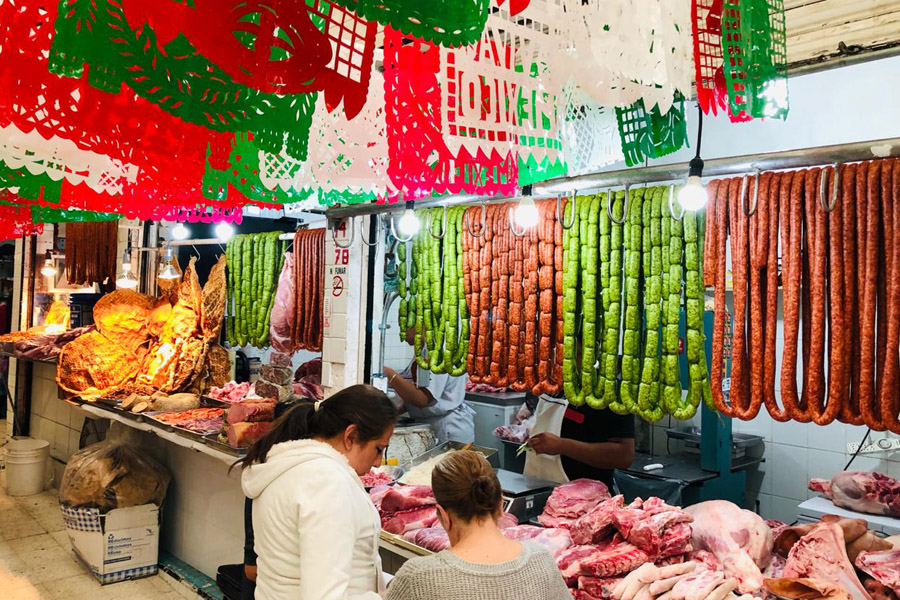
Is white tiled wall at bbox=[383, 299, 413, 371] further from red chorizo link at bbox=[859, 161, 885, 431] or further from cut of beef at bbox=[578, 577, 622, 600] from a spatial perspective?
red chorizo link at bbox=[859, 161, 885, 431]

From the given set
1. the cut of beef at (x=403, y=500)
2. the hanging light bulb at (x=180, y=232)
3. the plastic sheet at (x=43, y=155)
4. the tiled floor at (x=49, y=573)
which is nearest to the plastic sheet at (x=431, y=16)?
the plastic sheet at (x=43, y=155)

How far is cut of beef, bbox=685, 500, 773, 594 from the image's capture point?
3012 mm

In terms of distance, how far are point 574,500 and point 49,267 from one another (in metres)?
9.64

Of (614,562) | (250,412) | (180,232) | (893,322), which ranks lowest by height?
(614,562)

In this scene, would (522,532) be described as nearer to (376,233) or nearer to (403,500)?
(403,500)

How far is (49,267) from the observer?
10367mm

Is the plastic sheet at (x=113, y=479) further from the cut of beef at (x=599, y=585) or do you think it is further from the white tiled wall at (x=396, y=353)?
Result: the cut of beef at (x=599, y=585)

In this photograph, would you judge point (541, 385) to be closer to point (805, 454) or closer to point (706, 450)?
point (706, 450)

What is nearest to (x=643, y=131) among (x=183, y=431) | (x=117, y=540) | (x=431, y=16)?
(x=431, y=16)

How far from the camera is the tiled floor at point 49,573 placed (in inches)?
239

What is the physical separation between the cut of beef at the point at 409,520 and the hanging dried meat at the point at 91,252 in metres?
6.40

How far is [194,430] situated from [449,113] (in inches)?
192

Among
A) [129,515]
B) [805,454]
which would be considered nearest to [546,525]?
[805,454]

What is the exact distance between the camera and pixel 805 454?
6.48 metres
